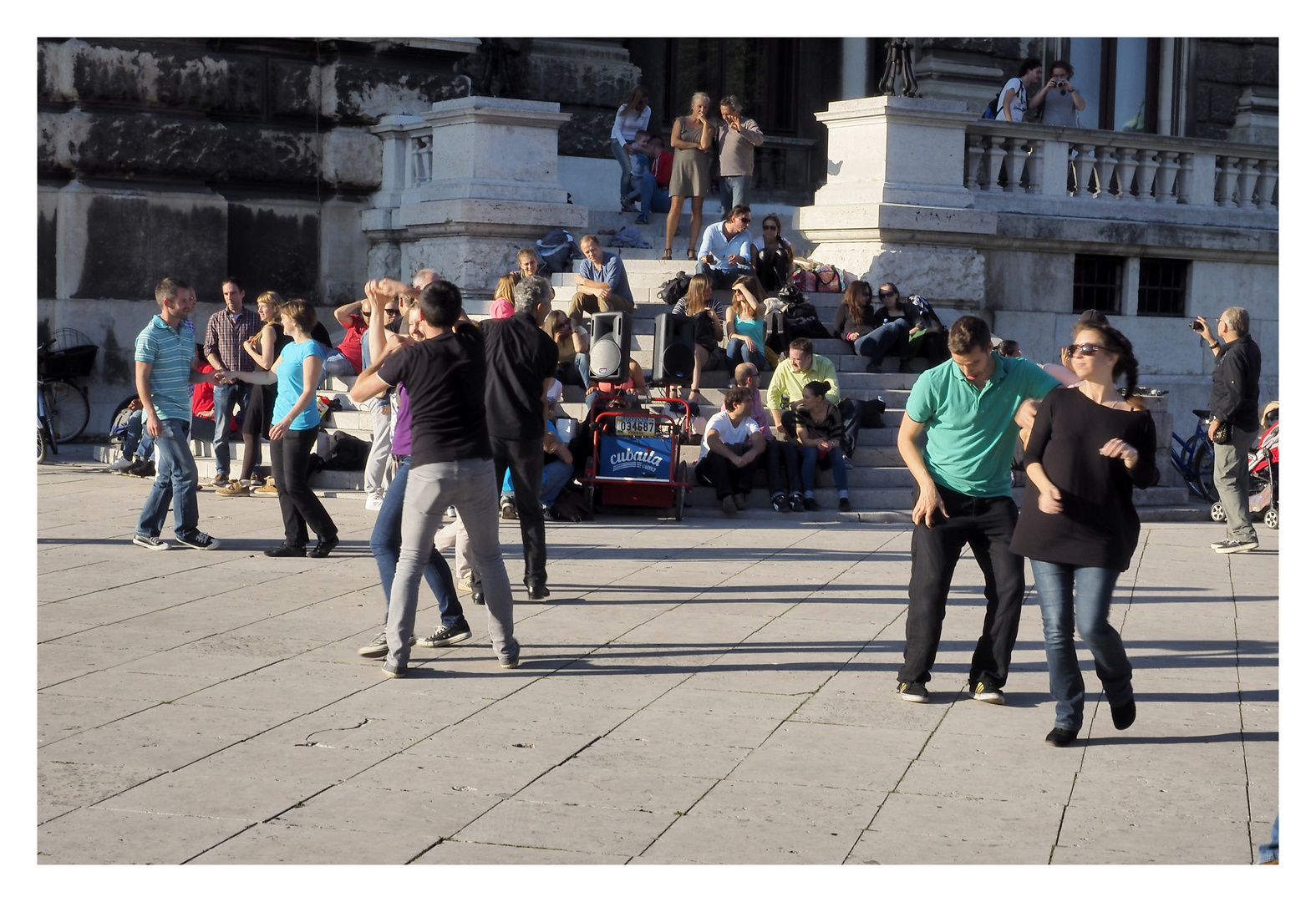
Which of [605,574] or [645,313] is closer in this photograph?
[605,574]

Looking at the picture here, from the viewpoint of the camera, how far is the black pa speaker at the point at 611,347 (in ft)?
41.3

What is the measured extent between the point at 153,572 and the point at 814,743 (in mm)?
4919

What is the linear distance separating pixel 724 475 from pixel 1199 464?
18.8 ft

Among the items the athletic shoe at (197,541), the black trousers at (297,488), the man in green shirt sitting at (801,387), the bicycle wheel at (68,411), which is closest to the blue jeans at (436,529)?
the black trousers at (297,488)

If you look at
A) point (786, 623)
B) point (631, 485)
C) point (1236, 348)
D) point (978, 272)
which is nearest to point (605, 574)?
point (786, 623)

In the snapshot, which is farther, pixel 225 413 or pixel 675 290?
pixel 675 290

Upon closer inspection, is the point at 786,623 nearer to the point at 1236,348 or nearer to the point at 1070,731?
the point at 1070,731

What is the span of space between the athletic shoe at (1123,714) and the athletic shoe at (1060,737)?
190 millimetres

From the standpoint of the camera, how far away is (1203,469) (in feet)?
50.7

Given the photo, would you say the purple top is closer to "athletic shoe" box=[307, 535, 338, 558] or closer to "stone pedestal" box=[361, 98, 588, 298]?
"athletic shoe" box=[307, 535, 338, 558]

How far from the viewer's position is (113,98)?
15.5 metres

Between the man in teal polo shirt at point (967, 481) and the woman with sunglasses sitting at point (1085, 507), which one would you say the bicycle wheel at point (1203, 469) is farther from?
the woman with sunglasses sitting at point (1085, 507)

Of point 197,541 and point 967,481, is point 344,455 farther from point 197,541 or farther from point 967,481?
point 967,481

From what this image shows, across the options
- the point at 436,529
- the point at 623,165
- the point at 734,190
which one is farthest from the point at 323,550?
the point at 623,165
